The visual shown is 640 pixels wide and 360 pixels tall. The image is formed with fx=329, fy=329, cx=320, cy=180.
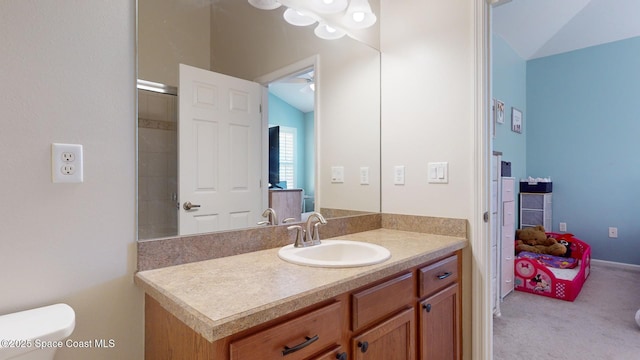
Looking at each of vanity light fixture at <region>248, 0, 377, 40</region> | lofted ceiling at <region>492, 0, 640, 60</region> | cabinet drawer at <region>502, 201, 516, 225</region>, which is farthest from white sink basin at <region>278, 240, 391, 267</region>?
lofted ceiling at <region>492, 0, 640, 60</region>

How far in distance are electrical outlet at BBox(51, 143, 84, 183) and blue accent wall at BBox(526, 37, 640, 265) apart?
508 cm

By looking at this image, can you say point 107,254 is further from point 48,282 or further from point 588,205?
point 588,205

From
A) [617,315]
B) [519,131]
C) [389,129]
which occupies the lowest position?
[617,315]

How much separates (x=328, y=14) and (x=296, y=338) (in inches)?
62.7

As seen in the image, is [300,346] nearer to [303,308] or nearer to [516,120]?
[303,308]

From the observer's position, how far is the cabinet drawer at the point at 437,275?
1.37m

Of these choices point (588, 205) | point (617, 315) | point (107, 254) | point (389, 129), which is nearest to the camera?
point (107, 254)

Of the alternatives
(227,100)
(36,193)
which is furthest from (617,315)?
(36,193)

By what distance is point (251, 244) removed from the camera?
138 cm

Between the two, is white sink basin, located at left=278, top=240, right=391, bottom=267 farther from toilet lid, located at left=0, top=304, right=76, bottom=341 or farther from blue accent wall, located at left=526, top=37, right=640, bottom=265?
blue accent wall, located at left=526, top=37, right=640, bottom=265

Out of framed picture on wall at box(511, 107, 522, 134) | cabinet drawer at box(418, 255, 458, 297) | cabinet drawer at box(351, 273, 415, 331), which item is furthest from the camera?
framed picture on wall at box(511, 107, 522, 134)

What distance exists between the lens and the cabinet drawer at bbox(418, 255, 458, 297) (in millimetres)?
1365

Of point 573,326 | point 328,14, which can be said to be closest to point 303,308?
point 328,14

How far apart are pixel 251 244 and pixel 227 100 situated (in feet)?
2.03
